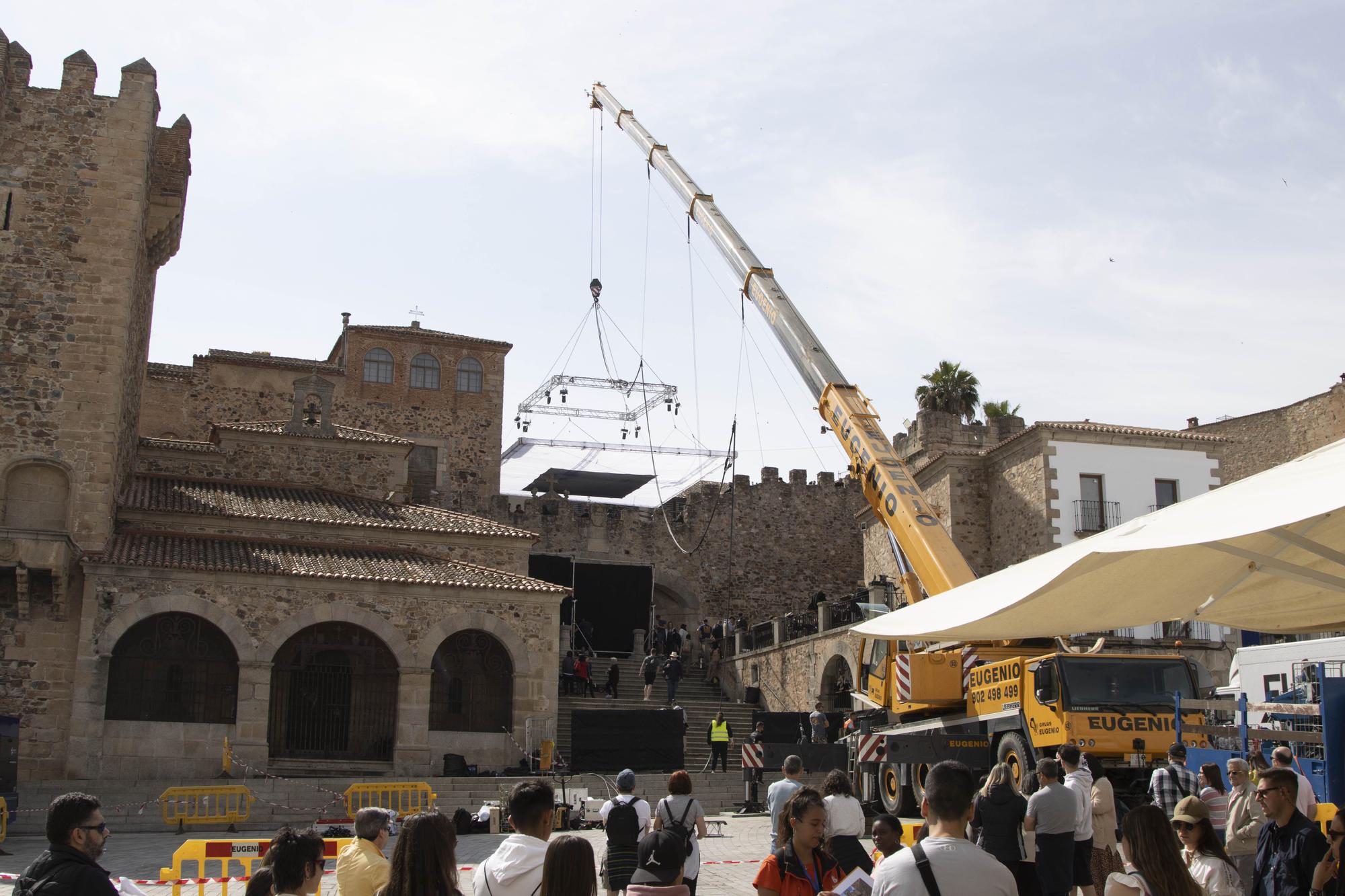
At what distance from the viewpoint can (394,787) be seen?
63.9 feet

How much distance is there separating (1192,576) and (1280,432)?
36.8 meters

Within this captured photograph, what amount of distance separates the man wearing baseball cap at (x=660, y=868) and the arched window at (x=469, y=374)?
3357 centimetres

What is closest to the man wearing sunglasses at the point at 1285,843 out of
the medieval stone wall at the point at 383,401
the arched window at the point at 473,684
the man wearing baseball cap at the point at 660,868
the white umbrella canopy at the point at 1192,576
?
the white umbrella canopy at the point at 1192,576

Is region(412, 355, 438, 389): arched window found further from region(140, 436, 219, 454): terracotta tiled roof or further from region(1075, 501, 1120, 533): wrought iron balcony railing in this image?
region(1075, 501, 1120, 533): wrought iron balcony railing

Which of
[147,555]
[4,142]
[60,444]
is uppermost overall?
[4,142]

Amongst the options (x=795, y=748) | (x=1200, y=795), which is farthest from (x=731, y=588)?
(x=1200, y=795)

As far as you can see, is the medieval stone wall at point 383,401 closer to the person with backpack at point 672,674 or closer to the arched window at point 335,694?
the person with backpack at point 672,674

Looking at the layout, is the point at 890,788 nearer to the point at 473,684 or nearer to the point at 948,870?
the point at 473,684

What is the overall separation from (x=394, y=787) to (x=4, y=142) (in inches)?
568

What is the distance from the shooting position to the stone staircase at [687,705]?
25938 mm

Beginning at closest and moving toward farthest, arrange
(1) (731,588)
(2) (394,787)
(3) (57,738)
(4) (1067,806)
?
(4) (1067,806) < (2) (394,787) < (3) (57,738) < (1) (731,588)

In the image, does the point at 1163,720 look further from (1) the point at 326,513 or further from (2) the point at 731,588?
(2) the point at 731,588

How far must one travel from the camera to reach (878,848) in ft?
23.4

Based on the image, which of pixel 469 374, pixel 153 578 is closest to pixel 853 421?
pixel 153 578
